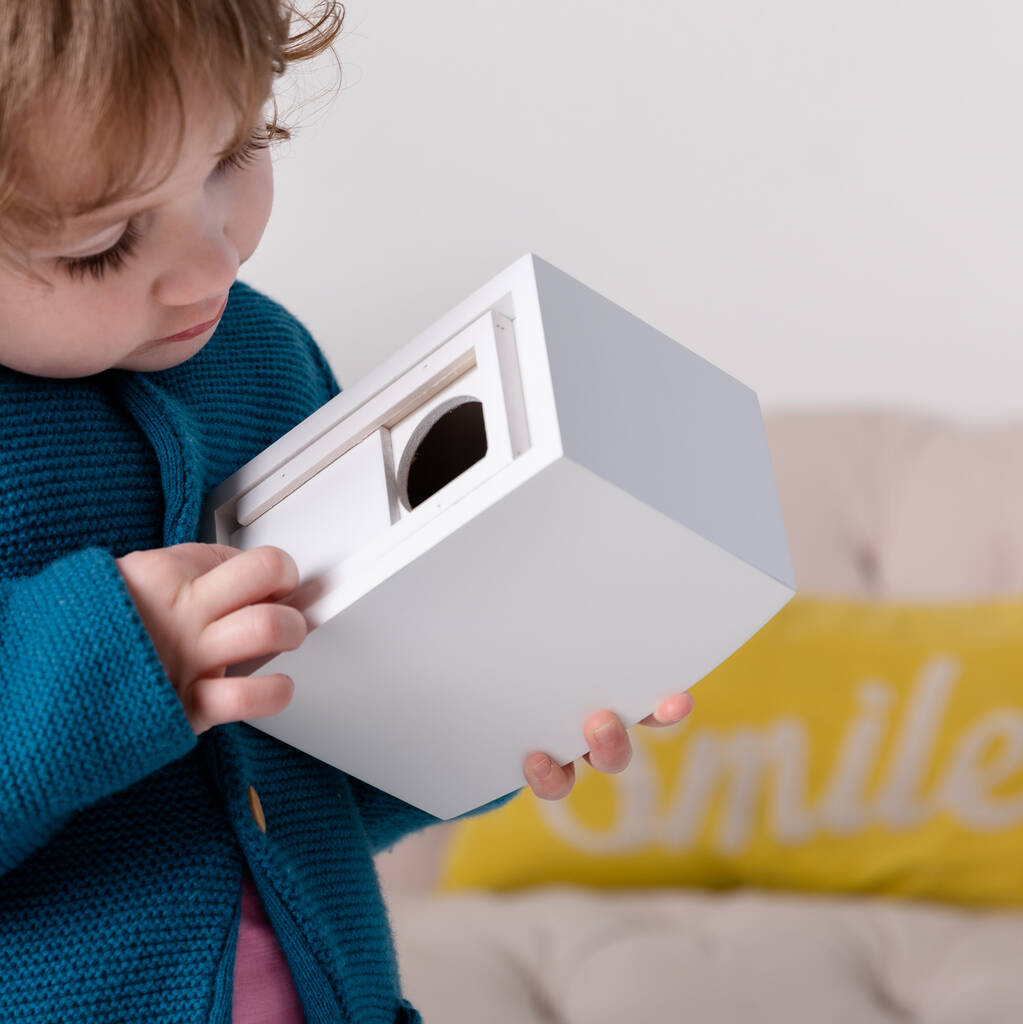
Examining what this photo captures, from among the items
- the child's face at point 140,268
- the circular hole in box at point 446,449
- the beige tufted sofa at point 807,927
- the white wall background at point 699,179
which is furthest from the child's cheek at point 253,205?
the white wall background at point 699,179

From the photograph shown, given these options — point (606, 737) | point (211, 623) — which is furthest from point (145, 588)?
point (606, 737)

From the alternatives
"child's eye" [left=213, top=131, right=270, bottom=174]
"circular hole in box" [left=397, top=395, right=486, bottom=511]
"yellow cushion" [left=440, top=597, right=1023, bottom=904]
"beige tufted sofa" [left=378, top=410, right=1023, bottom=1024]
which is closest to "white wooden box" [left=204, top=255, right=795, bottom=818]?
"circular hole in box" [left=397, top=395, right=486, bottom=511]

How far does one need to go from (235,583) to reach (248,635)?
0.03 meters

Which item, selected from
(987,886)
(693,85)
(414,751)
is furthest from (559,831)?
(693,85)

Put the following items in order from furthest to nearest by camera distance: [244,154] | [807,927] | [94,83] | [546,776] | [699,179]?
[699,179], [807,927], [546,776], [244,154], [94,83]

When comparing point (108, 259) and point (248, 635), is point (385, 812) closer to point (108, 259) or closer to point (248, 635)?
point (248, 635)

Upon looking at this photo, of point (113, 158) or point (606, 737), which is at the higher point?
point (113, 158)

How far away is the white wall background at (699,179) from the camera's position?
156 centimetres

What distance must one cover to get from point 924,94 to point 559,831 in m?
0.96

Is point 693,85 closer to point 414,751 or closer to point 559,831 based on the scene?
point 559,831

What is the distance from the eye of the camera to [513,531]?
60cm

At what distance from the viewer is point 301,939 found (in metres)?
0.69

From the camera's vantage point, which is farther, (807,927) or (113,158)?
(807,927)

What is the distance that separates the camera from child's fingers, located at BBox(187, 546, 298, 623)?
60cm
